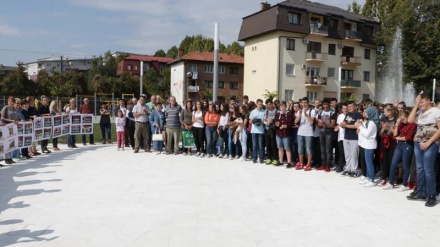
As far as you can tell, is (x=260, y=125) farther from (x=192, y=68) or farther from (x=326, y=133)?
(x=192, y=68)

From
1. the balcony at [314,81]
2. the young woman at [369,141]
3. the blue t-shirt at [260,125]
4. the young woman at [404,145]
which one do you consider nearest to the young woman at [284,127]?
the blue t-shirt at [260,125]

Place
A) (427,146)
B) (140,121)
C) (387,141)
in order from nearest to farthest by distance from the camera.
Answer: (427,146)
(387,141)
(140,121)

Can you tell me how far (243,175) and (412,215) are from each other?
14.3 ft

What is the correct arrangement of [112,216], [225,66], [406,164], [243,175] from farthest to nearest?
[225,66], [243,175], [406,164], [112,216]

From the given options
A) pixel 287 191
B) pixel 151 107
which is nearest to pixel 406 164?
pixel 287 191

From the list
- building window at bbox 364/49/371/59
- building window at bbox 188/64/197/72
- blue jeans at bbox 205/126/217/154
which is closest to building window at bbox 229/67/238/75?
building window at bbox 188/64/197/72

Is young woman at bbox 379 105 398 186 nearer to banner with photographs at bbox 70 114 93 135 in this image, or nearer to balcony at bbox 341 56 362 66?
banner with photographs at bbox 70 114 93 135

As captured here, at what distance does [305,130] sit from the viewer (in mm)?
10883

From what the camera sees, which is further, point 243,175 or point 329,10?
point 329,10

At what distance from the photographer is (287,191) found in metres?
8.17

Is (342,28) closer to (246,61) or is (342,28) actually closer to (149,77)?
(246,61)

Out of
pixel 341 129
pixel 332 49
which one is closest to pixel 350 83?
pixel 332 49

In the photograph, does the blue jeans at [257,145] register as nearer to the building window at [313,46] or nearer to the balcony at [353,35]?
the building window at [313,46]

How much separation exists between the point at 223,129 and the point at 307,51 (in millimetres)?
36860
